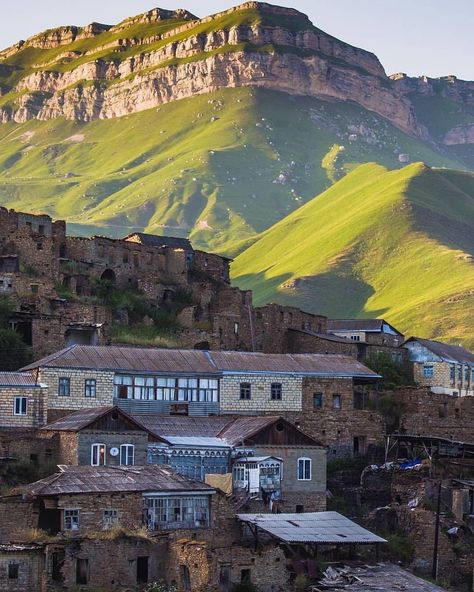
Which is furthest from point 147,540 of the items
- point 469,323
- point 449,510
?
point 469,323

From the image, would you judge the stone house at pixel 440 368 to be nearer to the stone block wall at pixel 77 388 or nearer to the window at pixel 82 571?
the stone block wall at pixel 77 388

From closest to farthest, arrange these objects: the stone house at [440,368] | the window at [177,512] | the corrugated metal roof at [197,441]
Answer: the window at [177,512]
the corrugated metal roof at [197,441]
the stone house at [440,368]

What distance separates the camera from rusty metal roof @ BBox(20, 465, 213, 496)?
6044cm

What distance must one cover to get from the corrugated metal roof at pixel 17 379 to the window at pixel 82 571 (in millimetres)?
14980

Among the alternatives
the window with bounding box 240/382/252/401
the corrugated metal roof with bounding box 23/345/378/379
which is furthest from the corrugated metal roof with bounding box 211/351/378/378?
the window with bounding box 240/382/252/401

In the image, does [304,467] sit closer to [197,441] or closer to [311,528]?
[197,441]

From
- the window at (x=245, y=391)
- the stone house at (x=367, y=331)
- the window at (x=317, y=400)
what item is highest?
the stone house at (x=367, y=331)

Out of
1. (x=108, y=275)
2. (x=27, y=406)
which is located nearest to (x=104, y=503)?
(x=27, y=406)

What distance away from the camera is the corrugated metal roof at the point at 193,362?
74.2m

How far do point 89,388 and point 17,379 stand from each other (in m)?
3.69

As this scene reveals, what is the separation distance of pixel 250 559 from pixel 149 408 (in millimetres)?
17320

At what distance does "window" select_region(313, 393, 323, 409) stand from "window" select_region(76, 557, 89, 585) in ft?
78.1

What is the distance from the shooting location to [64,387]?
72.8m

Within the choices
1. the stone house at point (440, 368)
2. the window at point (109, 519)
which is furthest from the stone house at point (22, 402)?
the stone house at point (440, 368)
